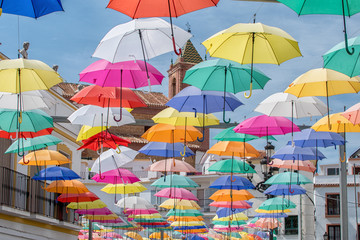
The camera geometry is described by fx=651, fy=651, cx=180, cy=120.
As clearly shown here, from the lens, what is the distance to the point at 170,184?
23609 millimetres

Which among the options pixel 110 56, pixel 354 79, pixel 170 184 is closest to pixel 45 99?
pixel 110 56

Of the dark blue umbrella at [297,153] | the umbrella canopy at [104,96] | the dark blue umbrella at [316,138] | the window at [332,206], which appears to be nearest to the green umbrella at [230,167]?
the dark blue umbrella at [297,153]

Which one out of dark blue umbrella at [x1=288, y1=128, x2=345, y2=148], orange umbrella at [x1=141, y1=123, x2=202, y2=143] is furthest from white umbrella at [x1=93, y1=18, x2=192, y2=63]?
dark blue umbrella at [x1=288, y1=128, x2=345, y2=148]

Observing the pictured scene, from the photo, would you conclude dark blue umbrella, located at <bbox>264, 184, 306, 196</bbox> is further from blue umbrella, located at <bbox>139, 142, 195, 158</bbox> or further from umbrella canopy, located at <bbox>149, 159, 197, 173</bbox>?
blue umbrella, located at <bbox>139, 142, 195, 158</bbox>

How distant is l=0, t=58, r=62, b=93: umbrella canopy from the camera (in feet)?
42.6

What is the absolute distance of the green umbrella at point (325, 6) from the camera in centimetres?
899

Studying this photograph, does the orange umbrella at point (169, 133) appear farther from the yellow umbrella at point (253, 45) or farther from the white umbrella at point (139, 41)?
the yellow umbrella at point (253, 45)

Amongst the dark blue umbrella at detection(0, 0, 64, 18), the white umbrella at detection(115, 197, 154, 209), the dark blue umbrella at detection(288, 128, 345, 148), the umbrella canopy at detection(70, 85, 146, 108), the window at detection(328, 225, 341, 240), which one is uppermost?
the dark blue umbrella at detection(0, 0, 64, 18)

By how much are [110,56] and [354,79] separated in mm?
4961

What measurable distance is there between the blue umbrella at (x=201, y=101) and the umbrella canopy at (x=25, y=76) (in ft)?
9.88

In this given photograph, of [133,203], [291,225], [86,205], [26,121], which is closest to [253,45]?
[26,121]

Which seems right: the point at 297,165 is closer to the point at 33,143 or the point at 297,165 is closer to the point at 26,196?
the point at 33,143

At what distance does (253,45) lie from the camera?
37.9 feet

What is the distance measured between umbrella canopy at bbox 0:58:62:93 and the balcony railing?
790 cm
